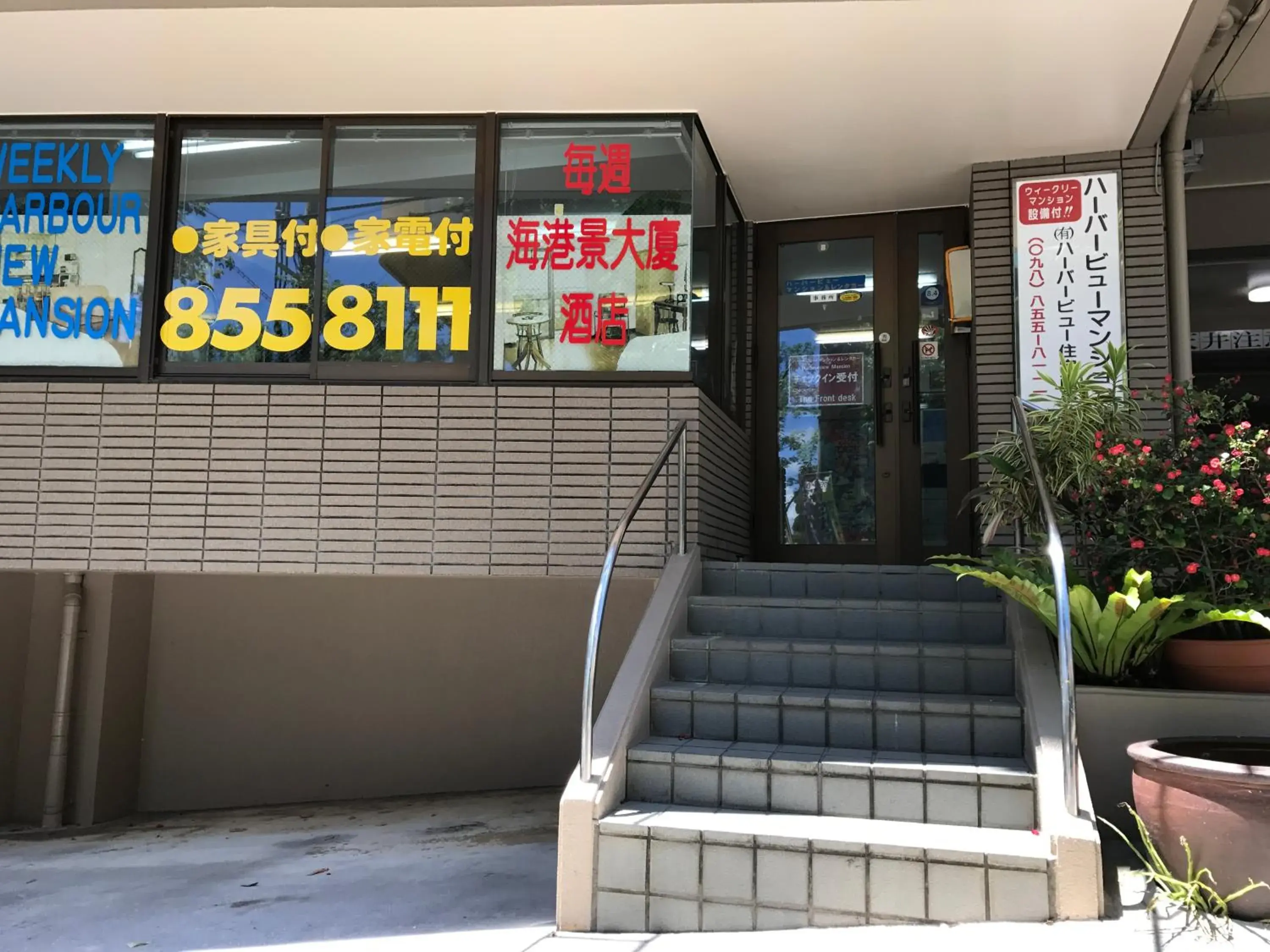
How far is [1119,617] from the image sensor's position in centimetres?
348

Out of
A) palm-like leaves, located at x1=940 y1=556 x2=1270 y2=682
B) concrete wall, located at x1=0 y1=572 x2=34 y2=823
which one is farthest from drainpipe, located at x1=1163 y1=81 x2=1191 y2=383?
concrete wall, located at x1=0 y1=572 x2=34 y2=823

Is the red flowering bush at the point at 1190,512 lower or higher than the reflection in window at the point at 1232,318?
lower

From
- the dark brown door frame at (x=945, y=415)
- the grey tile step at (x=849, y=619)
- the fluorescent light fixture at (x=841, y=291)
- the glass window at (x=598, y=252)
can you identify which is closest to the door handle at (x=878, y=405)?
the dark brown door frame at (x=945, y=415)

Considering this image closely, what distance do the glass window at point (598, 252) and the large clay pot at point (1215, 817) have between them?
9.96 ft

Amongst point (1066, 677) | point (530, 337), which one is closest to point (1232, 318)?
point (530, 337)

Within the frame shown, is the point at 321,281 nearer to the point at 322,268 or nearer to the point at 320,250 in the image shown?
the point at 322,268

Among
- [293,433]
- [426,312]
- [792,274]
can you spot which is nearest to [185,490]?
[293,433]

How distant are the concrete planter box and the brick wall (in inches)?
82.8

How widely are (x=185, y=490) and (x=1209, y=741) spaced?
4626 millimetres

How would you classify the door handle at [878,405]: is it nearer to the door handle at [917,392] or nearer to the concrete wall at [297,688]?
the door handle at [917,392]

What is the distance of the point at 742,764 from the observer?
11.6ft

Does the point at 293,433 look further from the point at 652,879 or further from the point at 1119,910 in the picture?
the point at 1119,910

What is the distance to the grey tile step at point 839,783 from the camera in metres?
3.31

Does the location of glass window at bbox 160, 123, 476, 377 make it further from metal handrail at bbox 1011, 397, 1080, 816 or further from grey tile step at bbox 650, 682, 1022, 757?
metal handrail at bbox 1011, 397, 1080, 816
